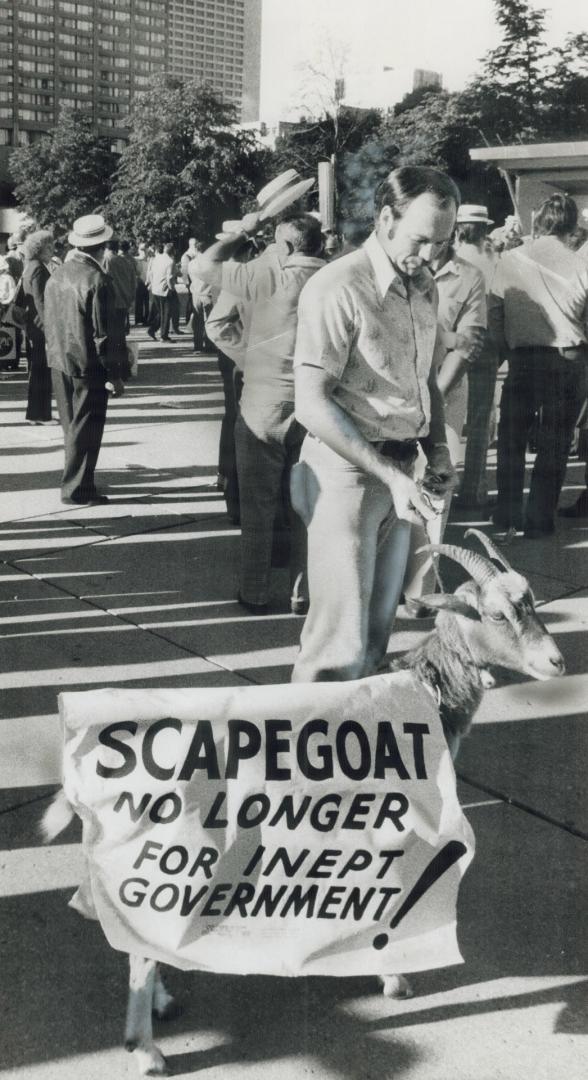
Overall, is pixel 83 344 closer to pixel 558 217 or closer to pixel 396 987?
pixel 558 217

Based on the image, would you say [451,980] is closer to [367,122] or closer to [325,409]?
[325,409]

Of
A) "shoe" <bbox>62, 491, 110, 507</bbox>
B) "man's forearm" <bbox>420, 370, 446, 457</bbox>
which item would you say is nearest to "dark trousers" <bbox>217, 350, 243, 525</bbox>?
"shoe" <bbox>62, 491, 110, 507</bbox>

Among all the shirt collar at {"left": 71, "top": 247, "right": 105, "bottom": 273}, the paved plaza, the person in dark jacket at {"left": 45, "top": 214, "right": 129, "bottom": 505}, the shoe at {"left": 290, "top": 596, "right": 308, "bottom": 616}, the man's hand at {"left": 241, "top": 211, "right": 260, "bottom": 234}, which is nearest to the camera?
the paved plaza

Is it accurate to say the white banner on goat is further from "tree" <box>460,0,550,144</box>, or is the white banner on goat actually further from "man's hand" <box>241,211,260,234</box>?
"tree" <box>460,0,550,144</box>

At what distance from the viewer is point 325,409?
10.1 ft

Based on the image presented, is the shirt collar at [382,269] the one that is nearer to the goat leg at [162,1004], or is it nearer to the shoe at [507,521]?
the goat leg at [162,1004]

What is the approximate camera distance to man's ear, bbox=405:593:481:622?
289 cm

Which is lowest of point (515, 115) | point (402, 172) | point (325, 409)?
point (325, 409)

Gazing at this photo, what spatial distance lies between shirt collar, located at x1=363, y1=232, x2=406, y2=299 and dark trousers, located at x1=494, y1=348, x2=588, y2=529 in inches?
146

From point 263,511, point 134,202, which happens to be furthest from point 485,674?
point 134,202

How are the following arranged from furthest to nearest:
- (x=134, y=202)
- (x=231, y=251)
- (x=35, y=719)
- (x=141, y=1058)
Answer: (x=134, y=202)
(x=231, y=251)
(x=35, y=719)
(x=141, y=1058)

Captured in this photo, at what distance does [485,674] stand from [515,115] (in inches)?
887

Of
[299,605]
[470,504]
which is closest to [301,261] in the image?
[299,605]

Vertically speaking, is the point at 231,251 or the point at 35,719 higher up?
the point at 231,251
